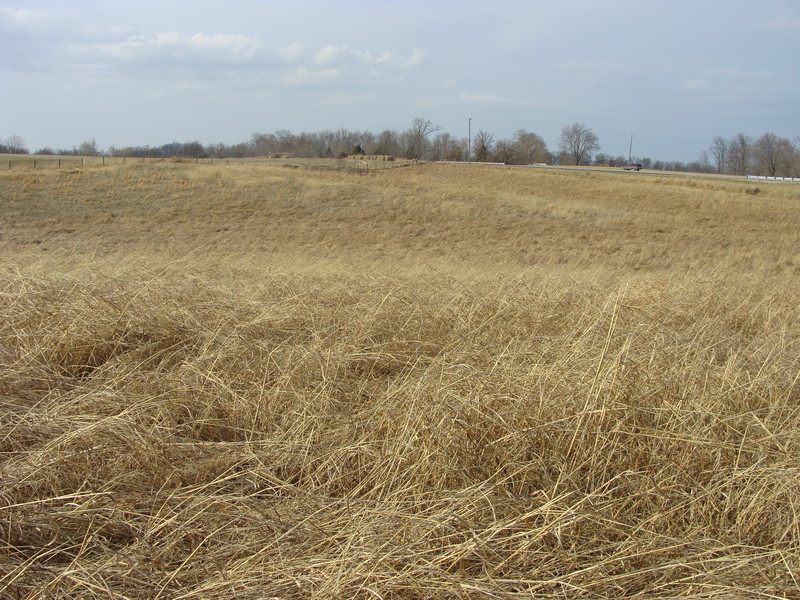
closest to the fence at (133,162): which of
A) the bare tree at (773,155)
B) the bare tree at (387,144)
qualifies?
the bare tree at (387,144)

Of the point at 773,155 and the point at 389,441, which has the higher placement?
the point at 773,155

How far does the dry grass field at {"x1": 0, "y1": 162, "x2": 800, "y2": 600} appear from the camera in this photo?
1987 millimetres

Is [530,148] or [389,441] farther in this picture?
[530,148]

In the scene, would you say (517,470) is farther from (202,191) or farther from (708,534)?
(202,191)

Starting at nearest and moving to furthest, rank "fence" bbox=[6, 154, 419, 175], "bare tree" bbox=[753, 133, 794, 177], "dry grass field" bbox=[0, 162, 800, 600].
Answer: "dry grass field" bbox=[0, 162, 800, 600] → "fence" bbox=[6, 154, 419, 175] → "bare tree" bbox=[753, 133, 794, 177]

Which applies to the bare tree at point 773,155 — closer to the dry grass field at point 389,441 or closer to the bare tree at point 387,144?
the bare tree at point 387,144

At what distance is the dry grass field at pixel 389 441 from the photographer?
1.99 meters

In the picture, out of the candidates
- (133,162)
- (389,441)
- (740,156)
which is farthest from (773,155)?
(389,441)

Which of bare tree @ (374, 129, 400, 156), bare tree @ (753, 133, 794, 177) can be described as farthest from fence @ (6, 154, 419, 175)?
bare tree @ (753, 133, 794, 177)

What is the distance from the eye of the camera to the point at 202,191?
2873 centimetres

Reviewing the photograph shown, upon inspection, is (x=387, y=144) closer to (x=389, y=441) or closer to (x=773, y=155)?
(x=773, y=155)

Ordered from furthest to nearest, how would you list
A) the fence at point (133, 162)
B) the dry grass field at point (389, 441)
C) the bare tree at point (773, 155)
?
the bare tree at point (773, 155) → the fence at point (133, 162) → the dry grass field at point (389, 441)

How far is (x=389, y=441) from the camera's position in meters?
2.78

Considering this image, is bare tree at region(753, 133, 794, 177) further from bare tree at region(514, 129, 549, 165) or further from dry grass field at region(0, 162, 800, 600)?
dry grass field at region(0, 162, 800, 600)
